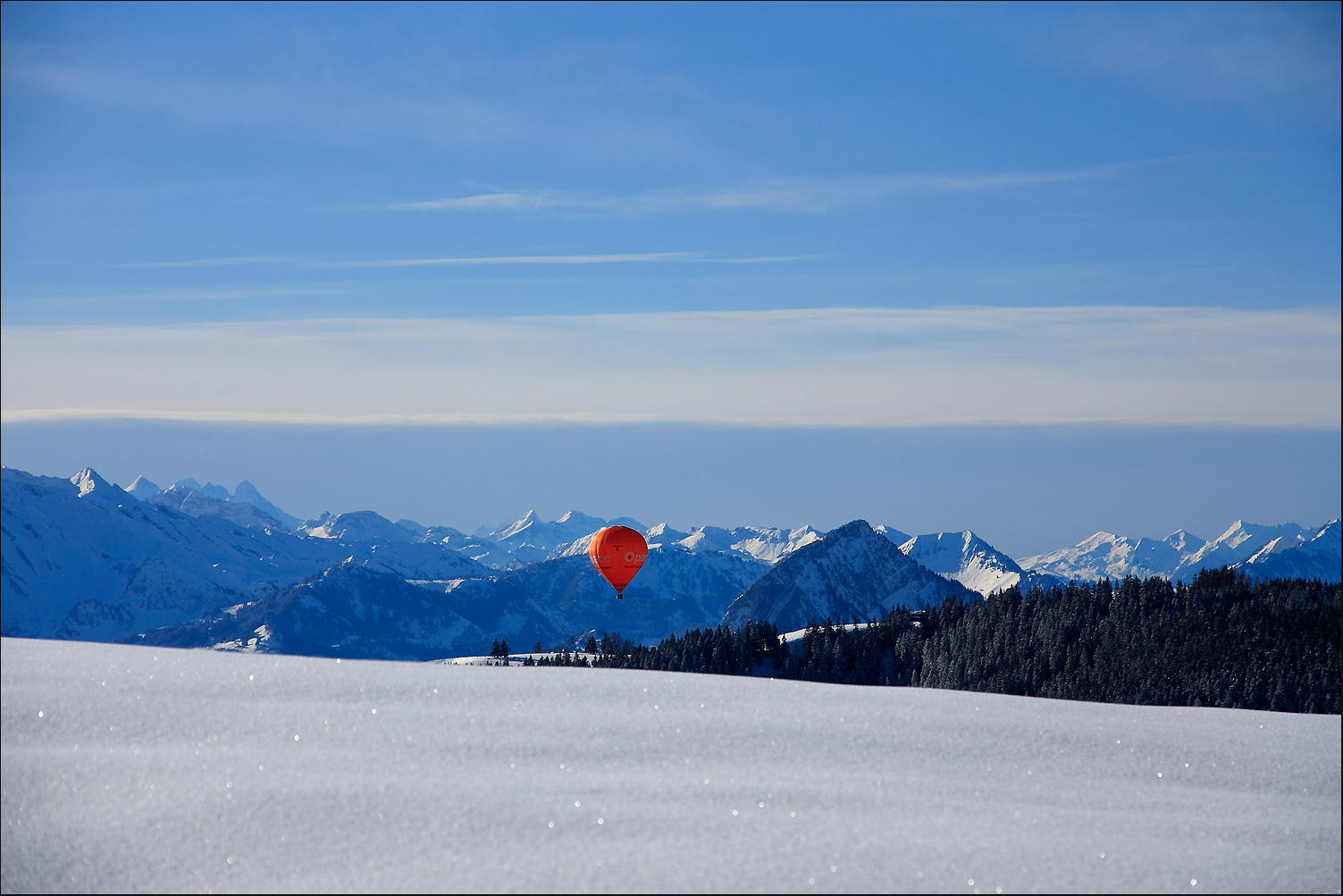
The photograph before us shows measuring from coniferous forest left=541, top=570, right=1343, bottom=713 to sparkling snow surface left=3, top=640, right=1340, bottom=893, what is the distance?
15377cm

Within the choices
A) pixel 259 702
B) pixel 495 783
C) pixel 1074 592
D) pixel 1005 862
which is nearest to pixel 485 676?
pixel 259 702

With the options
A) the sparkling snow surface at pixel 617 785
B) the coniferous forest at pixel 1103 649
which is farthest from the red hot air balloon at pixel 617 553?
the coniferous forest at pixel 1103 649

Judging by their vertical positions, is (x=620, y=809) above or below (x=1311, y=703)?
above

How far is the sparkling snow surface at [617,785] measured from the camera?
330 inches

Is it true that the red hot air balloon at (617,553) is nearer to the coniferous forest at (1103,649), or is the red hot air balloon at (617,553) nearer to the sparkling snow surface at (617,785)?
the sparkling snow surface at (617,785)

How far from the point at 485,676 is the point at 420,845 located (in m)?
5.17

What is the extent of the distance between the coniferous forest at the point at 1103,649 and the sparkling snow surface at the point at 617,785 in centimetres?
15377

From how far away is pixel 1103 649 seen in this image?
172250 millimetres

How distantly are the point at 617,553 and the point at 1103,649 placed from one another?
115m

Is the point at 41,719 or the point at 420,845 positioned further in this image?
the point at 41,719

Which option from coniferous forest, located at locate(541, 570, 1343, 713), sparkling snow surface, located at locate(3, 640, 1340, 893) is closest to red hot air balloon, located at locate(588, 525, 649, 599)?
sparkling snow surface, located at locate(3, 640, 1340, 893)

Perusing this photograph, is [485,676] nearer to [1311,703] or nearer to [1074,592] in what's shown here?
[1311,703]

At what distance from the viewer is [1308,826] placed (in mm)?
9672

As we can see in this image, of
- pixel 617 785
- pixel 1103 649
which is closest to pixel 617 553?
pixel 617 785
